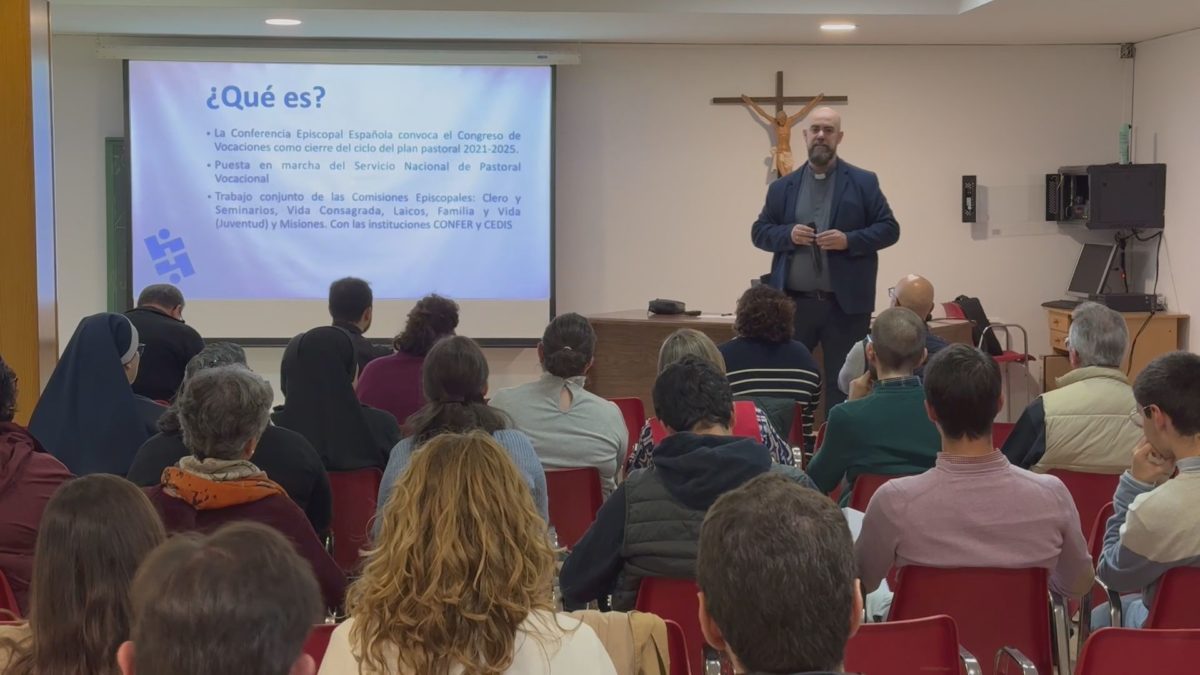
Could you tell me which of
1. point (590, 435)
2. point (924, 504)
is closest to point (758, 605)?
point (924, 504)

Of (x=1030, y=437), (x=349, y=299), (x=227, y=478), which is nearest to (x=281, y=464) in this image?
(x=227, y=478)

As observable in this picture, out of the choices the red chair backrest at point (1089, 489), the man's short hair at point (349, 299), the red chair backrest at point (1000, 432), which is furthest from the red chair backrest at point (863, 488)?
the man's short hair at point (349, 299)

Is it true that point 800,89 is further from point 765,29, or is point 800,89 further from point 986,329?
point 986,329

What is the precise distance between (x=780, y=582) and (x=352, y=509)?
2.76m

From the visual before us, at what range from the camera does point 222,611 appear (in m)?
1.20

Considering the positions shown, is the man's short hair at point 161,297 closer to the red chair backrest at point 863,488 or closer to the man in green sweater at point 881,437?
the man in green sweater at point 881,437

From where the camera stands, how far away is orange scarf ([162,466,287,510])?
2.82 meters

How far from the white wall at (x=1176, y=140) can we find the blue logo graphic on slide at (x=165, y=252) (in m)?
6.65

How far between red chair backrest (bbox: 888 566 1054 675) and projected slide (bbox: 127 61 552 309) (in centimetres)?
627

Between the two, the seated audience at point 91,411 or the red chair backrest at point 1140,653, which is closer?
the red chair backrest at point 1140,653

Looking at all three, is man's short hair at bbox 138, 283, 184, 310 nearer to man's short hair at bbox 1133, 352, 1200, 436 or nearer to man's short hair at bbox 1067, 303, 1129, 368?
man's short hair at bbox 1067, 303, 1129, 368

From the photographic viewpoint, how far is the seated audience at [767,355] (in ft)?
16.2

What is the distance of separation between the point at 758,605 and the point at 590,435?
2584mm

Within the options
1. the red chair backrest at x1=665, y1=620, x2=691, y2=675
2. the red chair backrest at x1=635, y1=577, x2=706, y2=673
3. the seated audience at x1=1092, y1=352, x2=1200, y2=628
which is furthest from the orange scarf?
the seated audience at x1=1092, y1=352, x2=1200, y2=628
